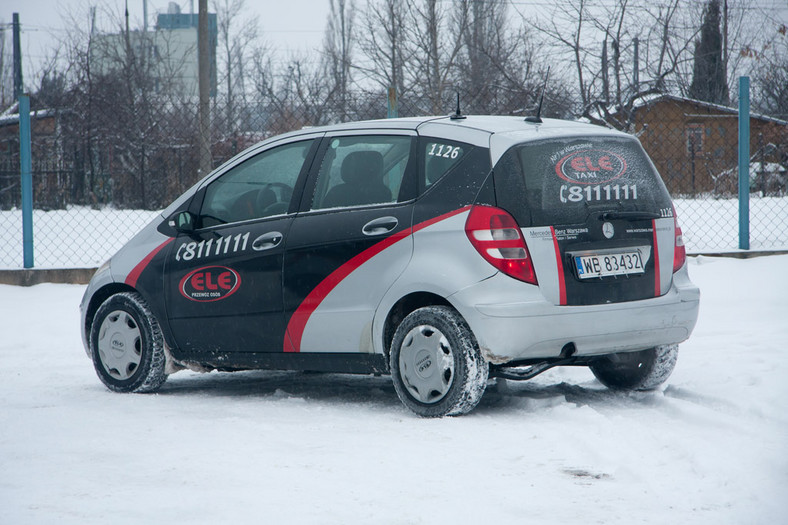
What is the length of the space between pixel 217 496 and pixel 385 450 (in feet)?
3.12

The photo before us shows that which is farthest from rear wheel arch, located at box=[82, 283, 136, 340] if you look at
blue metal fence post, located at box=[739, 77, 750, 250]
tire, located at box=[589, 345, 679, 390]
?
blue metal fence post, located at box=[739, 77, 750, 250]

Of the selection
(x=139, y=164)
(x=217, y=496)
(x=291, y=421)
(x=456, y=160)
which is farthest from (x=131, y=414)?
(x=139, y=164)

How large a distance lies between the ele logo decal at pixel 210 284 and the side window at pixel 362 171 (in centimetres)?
70

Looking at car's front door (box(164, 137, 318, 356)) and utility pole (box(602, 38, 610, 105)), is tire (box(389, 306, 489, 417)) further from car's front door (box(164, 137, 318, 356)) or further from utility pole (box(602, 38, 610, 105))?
utility pole (box(602, 38, 610, 105))

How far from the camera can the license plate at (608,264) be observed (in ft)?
15.6

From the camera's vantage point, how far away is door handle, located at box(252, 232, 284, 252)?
5.45 meters

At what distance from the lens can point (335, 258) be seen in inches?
205

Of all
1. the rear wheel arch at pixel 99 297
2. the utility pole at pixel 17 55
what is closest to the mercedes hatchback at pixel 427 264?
the rear wheel arch at pixel 99 297

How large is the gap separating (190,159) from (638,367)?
7608 mm

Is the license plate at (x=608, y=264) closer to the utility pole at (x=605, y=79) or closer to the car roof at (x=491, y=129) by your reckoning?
the car roof at (x=491, y=129)

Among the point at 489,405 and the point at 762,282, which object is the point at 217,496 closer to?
the point at 489,405

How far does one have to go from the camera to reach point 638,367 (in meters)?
5.57

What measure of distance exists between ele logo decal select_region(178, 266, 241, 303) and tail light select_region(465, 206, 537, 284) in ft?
5.42

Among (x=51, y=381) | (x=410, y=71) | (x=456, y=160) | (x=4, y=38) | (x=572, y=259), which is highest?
(x=4, y=38)
